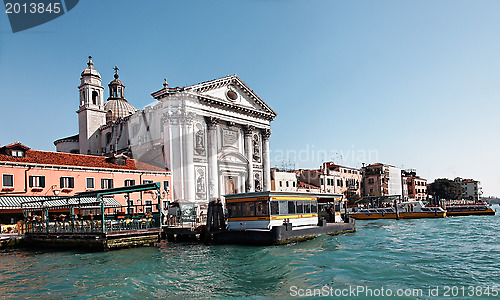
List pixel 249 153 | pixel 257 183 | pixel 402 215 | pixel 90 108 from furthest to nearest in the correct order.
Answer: pixel 90 108 < pixel 257 183 < pixel 402 215 < pixel 249 153

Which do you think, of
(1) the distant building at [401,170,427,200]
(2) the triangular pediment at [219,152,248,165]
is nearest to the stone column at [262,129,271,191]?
(2) the triangular pediment at [219,152,248,165]

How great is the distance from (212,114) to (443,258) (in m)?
22.9

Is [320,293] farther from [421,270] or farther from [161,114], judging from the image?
[161,114]

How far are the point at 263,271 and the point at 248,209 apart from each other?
7.02m

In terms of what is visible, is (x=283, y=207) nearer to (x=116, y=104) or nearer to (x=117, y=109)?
(x=117, y=109)

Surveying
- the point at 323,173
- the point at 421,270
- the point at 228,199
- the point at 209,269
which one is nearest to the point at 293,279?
the point at 209,269

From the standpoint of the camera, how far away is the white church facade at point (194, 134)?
3212 cm

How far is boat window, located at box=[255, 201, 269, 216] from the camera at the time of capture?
18.6 metres

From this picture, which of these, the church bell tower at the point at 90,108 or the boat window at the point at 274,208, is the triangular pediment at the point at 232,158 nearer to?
the church bell tower at the point at 90,108

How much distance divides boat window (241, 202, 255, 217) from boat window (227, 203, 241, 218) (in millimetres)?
243

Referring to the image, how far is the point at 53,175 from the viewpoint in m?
24.0

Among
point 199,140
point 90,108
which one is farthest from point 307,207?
point 90,108

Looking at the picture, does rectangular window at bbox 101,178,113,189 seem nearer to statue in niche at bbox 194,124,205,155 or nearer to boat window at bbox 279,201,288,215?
statue in niche at bbox 194,124,205,155

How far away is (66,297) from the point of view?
9.94 metres
